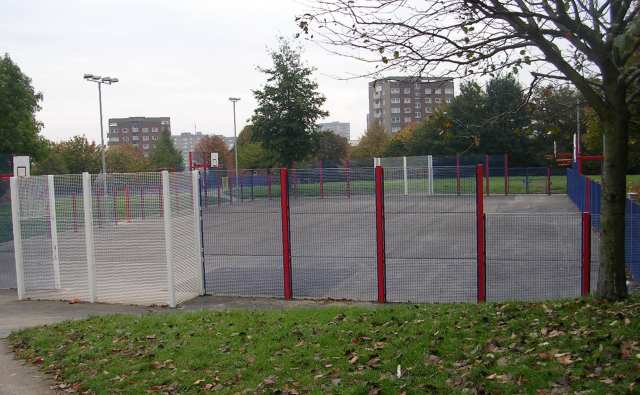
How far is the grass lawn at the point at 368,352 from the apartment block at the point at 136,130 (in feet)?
565

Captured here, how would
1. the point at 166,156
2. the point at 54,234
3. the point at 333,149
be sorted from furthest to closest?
the point at 166,156 < the point at 333,149 < the point at 54,234

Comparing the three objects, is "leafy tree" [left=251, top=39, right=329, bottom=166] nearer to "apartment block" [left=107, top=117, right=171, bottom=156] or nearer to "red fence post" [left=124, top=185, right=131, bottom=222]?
"red fence post" [left=124, top=185, right=131, bottom=222]

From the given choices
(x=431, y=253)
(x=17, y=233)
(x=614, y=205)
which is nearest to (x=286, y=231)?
(x=431, y=253)

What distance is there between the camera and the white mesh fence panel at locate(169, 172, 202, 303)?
1149 cm

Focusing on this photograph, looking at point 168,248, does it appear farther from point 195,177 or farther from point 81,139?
point 81,139

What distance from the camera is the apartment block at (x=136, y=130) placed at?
17549 centimetres

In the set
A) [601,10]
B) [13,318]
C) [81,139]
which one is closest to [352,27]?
[601,10]

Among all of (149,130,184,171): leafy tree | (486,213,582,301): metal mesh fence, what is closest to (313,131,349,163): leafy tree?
(149,130,184,171): leafy tree

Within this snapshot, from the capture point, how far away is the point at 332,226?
13.1 m

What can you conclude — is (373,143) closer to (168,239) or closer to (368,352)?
(168,239)

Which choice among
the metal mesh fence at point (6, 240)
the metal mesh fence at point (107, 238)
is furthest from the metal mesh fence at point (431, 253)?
the metal mesh fence at point (6, 240)

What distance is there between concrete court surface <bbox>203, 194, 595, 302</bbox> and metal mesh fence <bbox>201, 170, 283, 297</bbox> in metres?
0.02

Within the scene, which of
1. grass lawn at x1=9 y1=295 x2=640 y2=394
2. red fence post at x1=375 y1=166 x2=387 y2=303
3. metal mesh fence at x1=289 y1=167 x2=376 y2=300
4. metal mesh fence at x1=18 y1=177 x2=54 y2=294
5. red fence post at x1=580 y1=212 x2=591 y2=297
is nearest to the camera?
grass lawn at x1=9 y1=295 x2=640 y2=394

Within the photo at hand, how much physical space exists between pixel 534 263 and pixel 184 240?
270 inches
